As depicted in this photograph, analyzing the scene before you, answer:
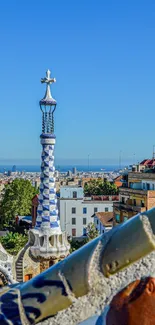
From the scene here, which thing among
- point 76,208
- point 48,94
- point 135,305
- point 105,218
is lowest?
point 105,218

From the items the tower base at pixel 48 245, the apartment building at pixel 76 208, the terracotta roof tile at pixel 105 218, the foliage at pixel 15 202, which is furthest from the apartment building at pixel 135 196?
the foliage at pixel 15 202

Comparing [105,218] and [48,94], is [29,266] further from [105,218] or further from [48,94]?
[105,218]

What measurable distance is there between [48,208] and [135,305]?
411 inches

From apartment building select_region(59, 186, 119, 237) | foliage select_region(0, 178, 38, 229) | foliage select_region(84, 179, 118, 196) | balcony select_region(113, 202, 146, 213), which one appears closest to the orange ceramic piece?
balcony select_region(113, 202, 146, 213)

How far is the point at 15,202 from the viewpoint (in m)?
48.8

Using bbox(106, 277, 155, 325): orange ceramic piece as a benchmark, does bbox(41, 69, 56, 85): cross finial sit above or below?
above

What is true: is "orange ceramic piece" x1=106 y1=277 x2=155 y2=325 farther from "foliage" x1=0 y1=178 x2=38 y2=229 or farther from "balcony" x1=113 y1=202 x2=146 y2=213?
"foliage" x1=0 y1=178 x2=38 y2=229

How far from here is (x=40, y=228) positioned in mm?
12039

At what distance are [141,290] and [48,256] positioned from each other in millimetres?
9795

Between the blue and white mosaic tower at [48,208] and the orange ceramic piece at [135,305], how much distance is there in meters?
9.66

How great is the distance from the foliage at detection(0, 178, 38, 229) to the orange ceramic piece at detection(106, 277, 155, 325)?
152 ft

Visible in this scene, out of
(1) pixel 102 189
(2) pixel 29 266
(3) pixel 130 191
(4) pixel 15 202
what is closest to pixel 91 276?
(2) pixel 29 266

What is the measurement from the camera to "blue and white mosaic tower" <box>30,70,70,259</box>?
38.4 ft

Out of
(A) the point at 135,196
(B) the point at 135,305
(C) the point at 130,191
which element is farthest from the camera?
Answer: (C) the point at 130,191
